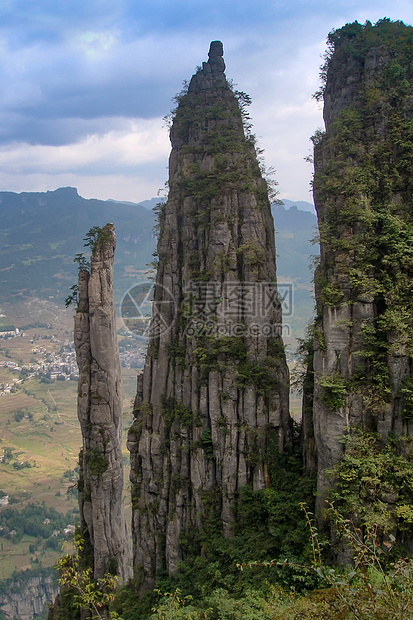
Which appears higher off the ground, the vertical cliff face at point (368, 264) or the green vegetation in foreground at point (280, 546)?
the vertical cliff face at point (368, 264)

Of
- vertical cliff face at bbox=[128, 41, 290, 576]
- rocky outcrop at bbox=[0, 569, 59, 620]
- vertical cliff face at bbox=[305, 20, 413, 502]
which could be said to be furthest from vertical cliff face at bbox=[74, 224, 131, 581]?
rocky outcrop at bbox=[0, 569, 59, 620]

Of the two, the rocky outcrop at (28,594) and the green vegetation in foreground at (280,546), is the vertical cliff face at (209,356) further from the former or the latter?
the rocky outcrop at (28,594)

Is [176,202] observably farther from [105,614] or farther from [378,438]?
[105,614]

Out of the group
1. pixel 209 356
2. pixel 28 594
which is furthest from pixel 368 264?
pixel 28 594

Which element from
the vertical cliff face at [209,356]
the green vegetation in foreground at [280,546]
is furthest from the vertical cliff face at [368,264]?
the vertical cliff face at [209,356]

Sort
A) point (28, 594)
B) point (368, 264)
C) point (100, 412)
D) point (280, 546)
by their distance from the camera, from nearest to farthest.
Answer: point (368, 264)
point (280, 546)
point (100, 412)
point (28, 594)

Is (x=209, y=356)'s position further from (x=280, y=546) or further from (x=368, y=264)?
(x=368, y=264)
